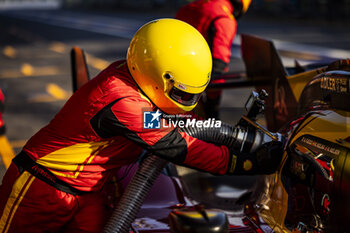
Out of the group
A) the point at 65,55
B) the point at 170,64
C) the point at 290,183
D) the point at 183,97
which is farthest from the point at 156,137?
the point at 65,55

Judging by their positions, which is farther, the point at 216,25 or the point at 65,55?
the point at 65,55

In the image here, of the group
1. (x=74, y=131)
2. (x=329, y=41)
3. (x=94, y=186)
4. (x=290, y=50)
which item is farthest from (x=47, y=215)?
(x=329, y=41)

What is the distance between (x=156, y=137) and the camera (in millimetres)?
2795

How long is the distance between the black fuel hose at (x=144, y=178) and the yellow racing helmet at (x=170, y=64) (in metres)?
0.20

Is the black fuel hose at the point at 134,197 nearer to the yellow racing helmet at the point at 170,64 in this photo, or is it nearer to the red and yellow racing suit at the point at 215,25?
the yellow racing helmet at the point at 170,64

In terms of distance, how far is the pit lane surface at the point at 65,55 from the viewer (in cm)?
777

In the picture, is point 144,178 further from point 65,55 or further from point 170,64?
point 65,55

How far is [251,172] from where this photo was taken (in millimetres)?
2871

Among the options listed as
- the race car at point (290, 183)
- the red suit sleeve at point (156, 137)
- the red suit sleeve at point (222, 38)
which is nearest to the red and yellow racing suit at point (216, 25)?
the red suit sleeve at point (222, 38)

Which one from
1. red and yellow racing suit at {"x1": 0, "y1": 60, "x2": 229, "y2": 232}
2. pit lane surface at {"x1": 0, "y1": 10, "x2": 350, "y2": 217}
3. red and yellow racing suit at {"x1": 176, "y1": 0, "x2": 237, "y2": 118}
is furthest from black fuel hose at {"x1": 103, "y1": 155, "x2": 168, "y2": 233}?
red and yellow racing suit at {"x1": 176, "y1": 0, "x2": 237, "y2": 118}

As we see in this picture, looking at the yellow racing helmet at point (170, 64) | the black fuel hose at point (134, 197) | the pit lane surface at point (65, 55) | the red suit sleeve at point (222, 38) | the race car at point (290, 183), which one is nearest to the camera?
the race car at point (290, 183)

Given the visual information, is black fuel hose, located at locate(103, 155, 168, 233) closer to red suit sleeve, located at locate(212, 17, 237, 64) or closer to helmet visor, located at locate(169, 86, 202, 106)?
helmet visor, located at locate(169, 86, 202, 106)

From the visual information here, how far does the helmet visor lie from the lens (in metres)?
2.83

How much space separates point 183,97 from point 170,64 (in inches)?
8.1
